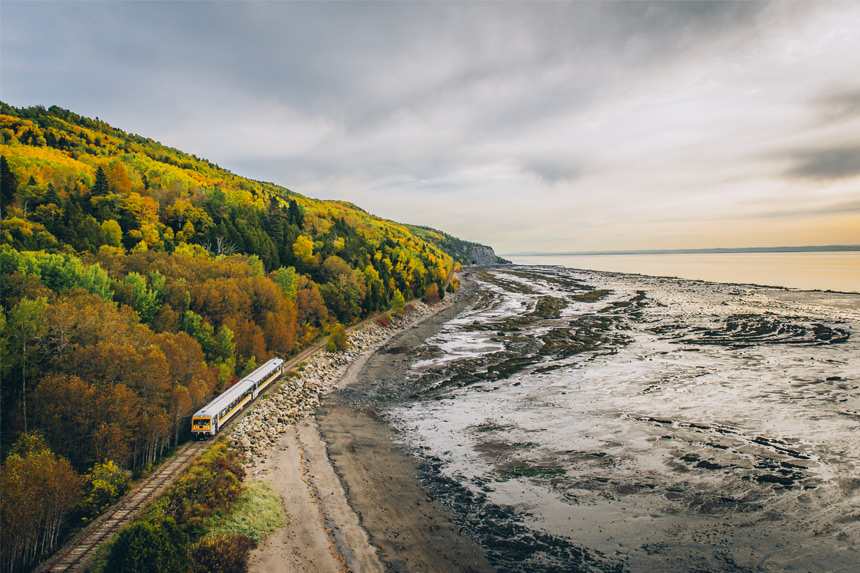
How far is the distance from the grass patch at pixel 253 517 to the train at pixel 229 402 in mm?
7763

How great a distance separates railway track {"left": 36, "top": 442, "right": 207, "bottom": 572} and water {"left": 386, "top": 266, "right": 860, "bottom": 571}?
16.1 m

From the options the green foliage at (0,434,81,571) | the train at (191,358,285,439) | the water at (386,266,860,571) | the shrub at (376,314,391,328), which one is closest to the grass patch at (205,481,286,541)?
the green foliage at (0,434,81,571)

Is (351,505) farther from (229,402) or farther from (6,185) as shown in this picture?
(6,185)

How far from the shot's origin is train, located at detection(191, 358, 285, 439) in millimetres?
28000

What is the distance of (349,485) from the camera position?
24.8 m

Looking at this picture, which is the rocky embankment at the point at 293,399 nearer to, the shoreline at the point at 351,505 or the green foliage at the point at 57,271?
the shoreline at the point at 351,505

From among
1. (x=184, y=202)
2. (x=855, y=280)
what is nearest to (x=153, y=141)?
(x=184, y=202)

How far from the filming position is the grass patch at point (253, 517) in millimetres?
19328

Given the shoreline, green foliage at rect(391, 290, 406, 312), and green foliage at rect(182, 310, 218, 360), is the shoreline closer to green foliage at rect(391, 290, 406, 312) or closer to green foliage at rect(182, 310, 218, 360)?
green foliage at rect(182, 310, 218, 360)

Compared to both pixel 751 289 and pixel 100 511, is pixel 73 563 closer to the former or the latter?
pixel 100 511

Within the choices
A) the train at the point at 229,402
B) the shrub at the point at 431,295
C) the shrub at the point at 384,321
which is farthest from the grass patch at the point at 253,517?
the shrub at the point at 431,295

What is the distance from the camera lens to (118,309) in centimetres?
3197

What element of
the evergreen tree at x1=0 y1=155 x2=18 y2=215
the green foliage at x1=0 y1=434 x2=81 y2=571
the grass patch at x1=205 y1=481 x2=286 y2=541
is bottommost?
the grass patch at x1=205 y1=481 x2=286 y2=541

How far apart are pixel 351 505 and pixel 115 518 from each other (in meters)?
11.9
